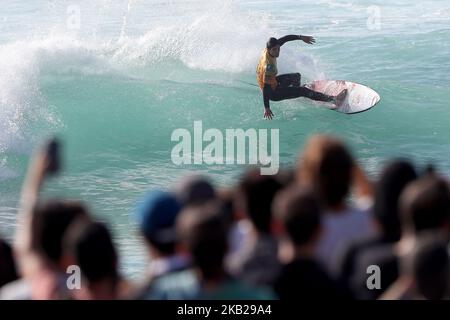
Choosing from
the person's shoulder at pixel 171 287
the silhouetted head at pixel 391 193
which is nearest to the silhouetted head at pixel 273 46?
the silhouetted head at pixel 391 193

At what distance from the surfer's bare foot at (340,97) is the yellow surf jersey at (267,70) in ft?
6.47

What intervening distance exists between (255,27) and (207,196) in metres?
18.5

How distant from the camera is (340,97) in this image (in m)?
16.9

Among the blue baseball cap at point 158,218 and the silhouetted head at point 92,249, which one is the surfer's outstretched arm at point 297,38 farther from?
the silhouetted head at point 92,249

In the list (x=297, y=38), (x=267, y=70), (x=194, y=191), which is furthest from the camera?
(x=267, y=70)

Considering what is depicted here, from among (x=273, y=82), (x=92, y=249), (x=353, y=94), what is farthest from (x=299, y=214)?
(x=353, y=94)

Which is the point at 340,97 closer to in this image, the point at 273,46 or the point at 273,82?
the point at 273,82

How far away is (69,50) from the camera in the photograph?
2089 cm

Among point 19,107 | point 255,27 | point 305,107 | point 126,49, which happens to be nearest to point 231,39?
point 255,27

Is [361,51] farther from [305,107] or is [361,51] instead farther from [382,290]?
[382,290]

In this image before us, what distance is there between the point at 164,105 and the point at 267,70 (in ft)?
14.8

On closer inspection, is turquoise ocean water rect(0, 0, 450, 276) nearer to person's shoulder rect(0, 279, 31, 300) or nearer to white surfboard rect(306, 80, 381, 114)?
white surfboard rect(306, 80, 381, 114)

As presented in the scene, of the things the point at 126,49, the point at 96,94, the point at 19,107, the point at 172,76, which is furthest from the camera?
the point at 126,49

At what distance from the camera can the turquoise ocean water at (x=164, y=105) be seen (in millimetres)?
15422
